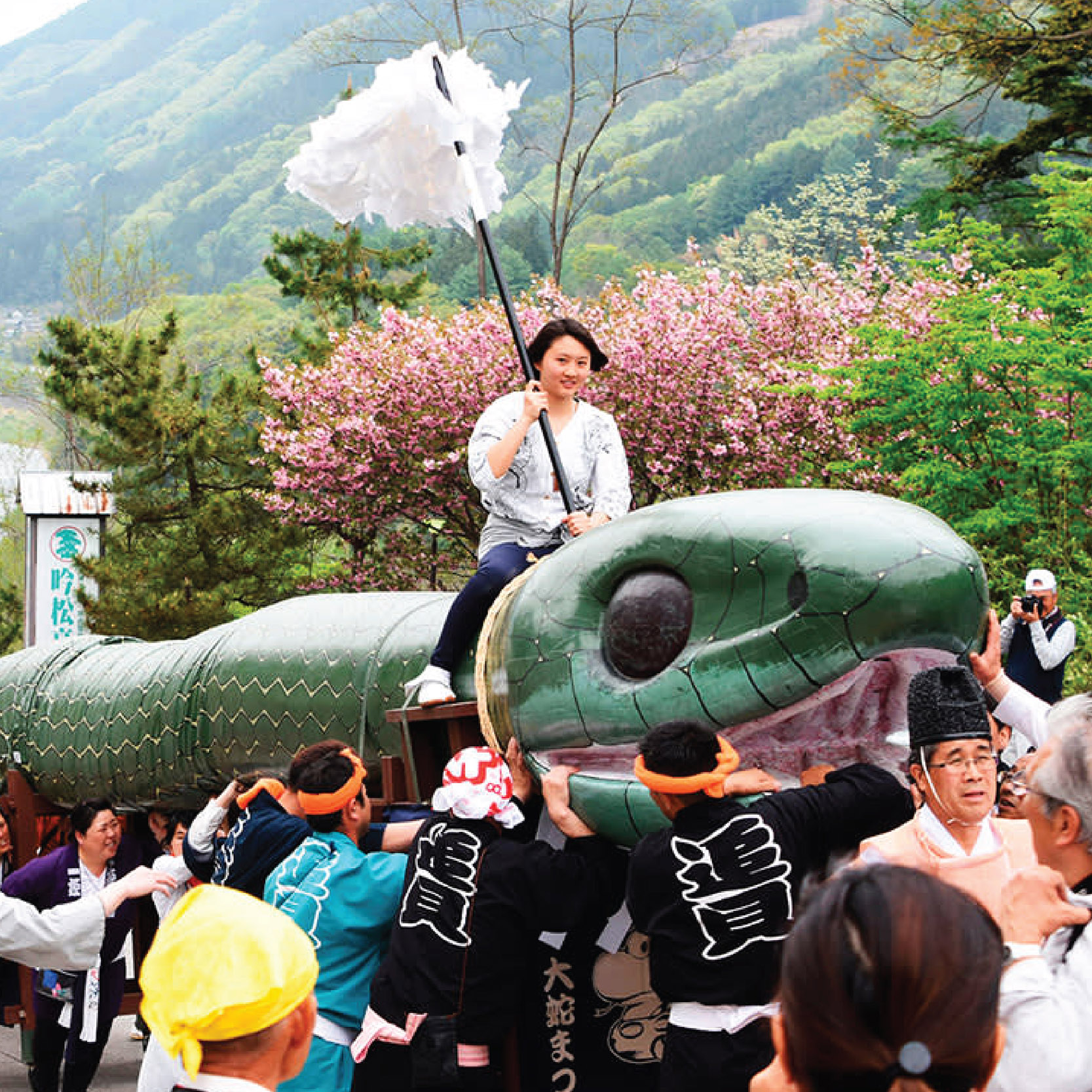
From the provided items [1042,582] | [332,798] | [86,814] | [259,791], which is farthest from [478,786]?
[1042,582]

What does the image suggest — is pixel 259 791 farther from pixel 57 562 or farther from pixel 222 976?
pixel 57 562

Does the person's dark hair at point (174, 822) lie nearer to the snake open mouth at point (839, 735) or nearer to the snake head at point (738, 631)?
the snake head at point (738, 631)

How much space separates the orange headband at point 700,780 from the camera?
3.27m

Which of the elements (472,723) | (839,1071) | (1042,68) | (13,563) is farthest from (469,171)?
(13,563)

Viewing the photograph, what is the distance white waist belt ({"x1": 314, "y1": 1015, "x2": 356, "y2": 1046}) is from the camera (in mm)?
4211

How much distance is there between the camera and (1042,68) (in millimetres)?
16656

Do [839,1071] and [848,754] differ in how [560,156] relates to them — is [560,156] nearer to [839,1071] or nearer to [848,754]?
[848,754]

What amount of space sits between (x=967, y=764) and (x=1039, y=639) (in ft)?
14.5

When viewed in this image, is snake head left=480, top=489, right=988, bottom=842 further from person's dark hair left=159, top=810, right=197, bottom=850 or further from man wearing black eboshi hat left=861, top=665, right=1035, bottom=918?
person's dark hair left=159, top=810, right=197, bottom=850

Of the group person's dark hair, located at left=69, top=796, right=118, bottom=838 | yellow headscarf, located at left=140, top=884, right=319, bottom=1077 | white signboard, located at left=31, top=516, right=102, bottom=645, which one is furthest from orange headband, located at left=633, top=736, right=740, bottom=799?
white signboard, located at left=31, top=516, right=102, bottom=645

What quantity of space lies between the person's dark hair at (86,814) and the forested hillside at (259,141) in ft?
56.0

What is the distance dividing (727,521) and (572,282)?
49.3 metres

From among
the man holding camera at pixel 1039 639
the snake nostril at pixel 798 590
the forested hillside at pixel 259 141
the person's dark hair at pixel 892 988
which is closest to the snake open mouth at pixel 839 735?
the snake nostril at pixel 798 590

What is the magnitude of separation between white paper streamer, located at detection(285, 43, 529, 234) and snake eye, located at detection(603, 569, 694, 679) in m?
1.91
